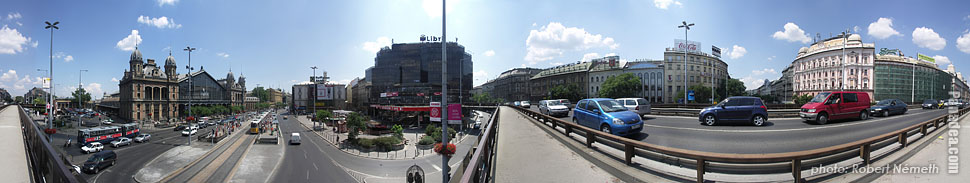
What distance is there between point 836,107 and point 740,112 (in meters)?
4.30

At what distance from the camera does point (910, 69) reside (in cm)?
6606

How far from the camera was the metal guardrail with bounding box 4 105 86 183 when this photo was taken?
2.87 metres

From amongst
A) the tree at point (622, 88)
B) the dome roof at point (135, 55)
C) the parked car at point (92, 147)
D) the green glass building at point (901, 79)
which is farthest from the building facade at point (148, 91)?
the green glass building at point (901, 79)

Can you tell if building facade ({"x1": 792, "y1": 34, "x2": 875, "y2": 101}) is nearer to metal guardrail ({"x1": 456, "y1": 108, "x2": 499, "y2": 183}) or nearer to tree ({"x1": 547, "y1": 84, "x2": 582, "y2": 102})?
tree ({"x1": 547, "y1": 84, "x2": 582, "y2": 102})

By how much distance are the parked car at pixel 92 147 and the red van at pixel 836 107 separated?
51413 mm

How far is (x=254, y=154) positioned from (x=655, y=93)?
74234 mm

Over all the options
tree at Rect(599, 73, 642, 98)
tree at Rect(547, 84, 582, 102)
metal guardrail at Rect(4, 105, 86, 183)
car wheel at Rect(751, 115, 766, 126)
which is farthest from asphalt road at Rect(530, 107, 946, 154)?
tree at Rect(547, 84, 582, 102)

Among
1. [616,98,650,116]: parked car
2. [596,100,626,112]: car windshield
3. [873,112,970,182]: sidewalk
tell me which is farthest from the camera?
[616,98,650,116]: parked car

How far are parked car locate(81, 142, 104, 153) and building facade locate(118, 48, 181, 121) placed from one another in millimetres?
22697

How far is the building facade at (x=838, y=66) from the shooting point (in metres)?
62.2

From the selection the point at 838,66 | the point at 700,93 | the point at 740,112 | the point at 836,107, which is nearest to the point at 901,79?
the point at 838,66

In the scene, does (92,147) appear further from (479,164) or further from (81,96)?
(81,96)

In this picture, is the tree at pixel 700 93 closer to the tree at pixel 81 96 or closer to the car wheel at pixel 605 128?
the car wheel at pixel 605 128

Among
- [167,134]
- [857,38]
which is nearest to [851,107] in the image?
[167,134]
